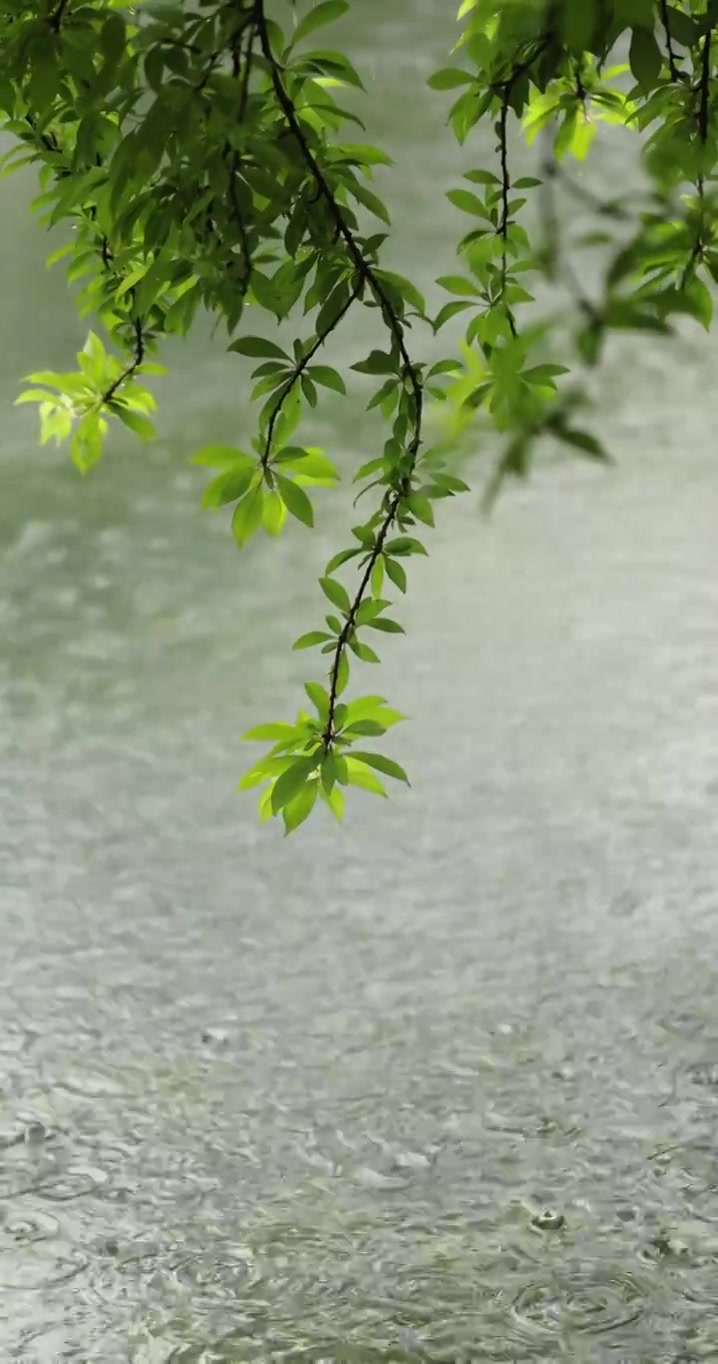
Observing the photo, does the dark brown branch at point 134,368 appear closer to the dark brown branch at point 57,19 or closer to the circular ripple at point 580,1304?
the dark brown branch at point 57,19

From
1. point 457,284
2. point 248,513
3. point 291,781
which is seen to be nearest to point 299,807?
point 291,781

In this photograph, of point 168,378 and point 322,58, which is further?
point 168,378

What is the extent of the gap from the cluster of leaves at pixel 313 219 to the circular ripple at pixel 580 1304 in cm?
48

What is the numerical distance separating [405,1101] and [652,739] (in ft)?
1.69

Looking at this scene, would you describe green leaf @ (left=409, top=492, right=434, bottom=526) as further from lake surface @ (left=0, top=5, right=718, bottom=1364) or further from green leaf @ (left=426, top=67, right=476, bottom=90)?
lake surface @ (left=0, top=5, right=718, bottom=1364)

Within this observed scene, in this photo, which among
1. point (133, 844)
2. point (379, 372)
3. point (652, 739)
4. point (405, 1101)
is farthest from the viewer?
point (652, 739)

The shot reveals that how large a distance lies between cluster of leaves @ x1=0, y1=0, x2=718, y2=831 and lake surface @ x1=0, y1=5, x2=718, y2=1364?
0.48m

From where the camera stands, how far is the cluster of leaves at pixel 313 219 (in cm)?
34

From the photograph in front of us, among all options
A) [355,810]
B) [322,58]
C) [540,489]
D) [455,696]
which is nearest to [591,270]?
[540,489]

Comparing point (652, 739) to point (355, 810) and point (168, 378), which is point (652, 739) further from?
point (168, 378)

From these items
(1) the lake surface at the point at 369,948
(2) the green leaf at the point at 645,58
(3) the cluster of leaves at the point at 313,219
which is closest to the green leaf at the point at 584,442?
(3) the cluster of leaves at the point at 313,219

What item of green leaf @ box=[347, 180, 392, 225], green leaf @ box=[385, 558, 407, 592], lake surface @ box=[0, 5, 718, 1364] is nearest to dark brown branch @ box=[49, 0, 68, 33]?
green leaf @ box=[347, 180, 392, 225]

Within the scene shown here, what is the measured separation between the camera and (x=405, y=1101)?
100 centimetres

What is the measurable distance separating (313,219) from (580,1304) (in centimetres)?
69
